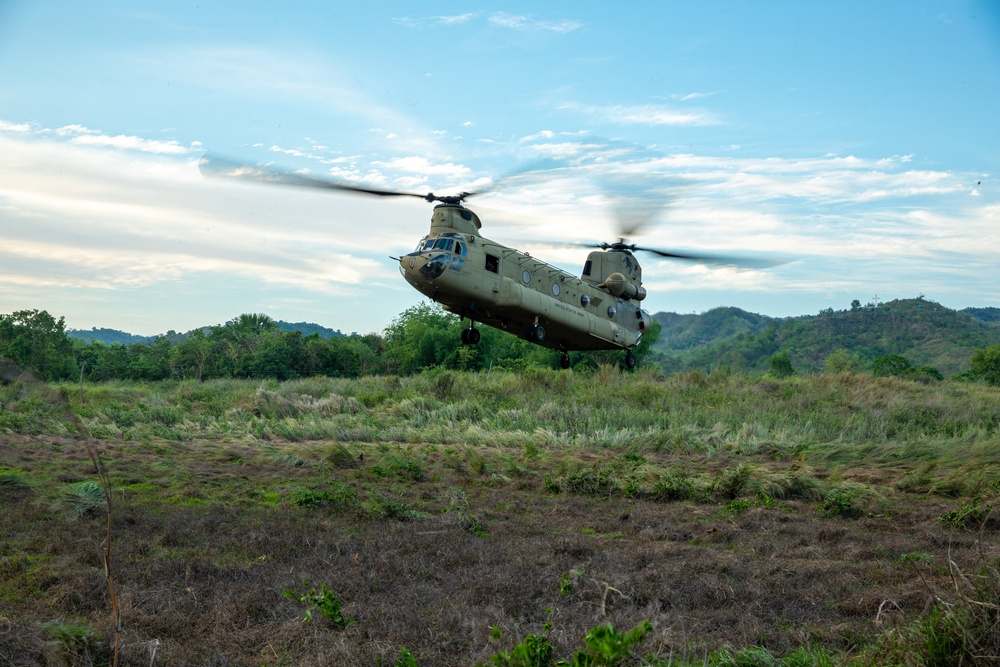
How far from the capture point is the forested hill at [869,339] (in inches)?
3418

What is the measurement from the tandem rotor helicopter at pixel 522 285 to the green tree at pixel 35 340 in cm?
2043

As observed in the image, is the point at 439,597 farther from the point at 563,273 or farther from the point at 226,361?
the point at 226,361

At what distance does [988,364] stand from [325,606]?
56.3 metres

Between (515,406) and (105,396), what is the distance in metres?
14.5

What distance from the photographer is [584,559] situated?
9156 millimetres

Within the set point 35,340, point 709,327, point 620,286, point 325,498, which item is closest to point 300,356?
point 35,340

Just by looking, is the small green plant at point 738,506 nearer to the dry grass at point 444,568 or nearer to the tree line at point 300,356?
the dry grass at point 444,568

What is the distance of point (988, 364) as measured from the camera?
51.8 metres

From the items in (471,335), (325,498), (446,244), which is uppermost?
(446,244)

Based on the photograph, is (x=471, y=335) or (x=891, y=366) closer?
(x=471, y=335)

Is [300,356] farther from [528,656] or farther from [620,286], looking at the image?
[528,656]

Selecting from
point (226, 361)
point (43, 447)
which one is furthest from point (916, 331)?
point (43, 447)

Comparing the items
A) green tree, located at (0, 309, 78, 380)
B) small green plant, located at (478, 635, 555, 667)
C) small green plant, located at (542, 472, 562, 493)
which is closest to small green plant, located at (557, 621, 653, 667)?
small green plant, located at (478, 635, 555, 667)

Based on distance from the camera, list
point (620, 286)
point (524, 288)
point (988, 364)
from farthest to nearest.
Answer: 1. point (988, 364)
2. point (620, 286)
3. point (524, 288)
